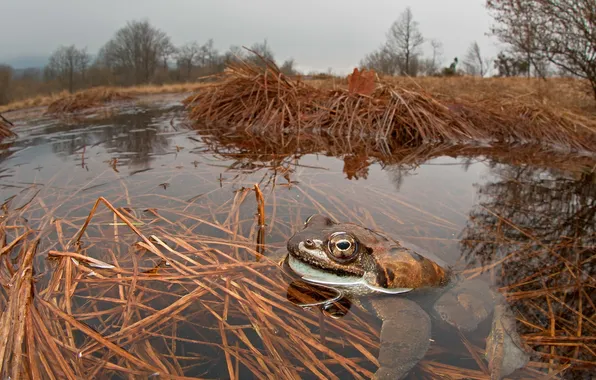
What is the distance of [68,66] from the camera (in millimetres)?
40344

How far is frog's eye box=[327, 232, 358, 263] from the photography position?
1604 millimetres

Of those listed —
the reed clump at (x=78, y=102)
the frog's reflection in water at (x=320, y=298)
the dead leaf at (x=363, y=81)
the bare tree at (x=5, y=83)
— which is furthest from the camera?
the bare tree at (x=5, y=83)

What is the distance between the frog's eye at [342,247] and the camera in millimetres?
1604

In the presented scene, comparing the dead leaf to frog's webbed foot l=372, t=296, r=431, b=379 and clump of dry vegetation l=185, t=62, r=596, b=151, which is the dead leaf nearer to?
clump of dry vegetation l=185, t=62, r=596, b=151

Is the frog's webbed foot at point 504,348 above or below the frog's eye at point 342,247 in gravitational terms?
below

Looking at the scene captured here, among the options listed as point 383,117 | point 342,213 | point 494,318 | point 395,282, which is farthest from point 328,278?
point 383,117

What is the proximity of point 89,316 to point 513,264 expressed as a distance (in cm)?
210

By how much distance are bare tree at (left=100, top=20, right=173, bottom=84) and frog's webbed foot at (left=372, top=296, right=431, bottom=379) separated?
46403mm

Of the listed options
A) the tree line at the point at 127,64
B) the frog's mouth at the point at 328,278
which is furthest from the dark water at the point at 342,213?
the tree line at the point at 127,64

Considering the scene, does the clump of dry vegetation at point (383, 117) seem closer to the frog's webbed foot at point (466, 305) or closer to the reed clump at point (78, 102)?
the frog's webbed foot at point (466, 305)

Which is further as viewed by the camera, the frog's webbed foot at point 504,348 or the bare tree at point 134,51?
the bare tree at point 134,51

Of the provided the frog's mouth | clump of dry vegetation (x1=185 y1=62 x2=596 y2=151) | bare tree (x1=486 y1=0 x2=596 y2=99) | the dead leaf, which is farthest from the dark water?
bare tree (x1=486 y1=0 x2=596 y2=99)

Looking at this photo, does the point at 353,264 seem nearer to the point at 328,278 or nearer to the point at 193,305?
the point at 328,278

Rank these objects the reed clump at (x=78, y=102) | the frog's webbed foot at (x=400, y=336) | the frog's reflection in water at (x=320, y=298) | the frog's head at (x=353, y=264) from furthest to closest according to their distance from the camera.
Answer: the reed clump at (x=78, y=102)
the frog's head at (x=353, y=264)
the frog's reflection in water at (x=320, y=298)
the frog's webbed foot at (x=400, y=336)
